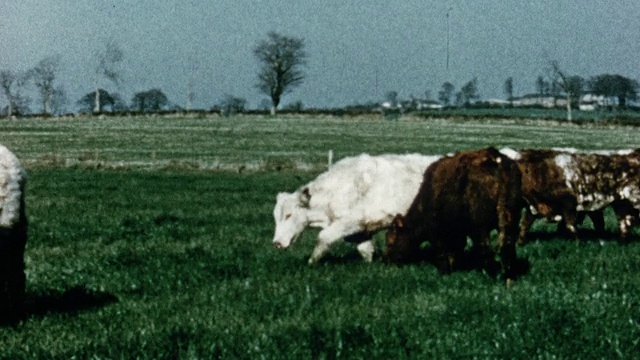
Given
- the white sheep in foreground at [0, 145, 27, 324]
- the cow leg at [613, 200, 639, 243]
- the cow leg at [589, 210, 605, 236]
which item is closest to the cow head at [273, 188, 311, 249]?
the white sheep in foreground at [0, 145, 27, 324]

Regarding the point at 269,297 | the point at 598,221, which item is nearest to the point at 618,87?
the point at 598,221

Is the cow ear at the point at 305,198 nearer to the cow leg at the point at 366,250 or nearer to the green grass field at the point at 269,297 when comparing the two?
the green grass field at the point at 269,297

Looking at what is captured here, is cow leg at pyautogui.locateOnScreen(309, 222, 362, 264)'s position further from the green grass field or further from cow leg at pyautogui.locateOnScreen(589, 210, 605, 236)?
cow leg at pyautogui.locateOnScreen(589, 210, 605, 236)

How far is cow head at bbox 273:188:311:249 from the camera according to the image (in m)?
13.4

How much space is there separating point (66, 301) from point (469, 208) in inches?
219

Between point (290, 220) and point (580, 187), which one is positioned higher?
point (580, 187)

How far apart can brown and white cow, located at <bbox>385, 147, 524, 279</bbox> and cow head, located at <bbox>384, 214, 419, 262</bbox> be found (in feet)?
0.05

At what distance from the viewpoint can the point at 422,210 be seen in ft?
40.1

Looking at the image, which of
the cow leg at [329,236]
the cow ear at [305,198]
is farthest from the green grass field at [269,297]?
the cow ear at [305,198]

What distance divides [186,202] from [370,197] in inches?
400

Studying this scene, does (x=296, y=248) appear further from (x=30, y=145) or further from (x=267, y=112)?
(x=267, y=112)

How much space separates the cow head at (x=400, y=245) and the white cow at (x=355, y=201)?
0.63 metres

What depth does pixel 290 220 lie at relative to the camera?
1354 cm

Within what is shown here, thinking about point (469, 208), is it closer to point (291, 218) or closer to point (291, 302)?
point (291, 218)
